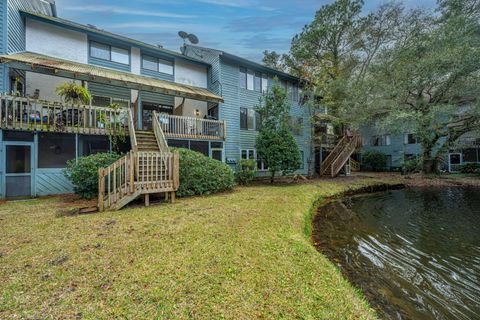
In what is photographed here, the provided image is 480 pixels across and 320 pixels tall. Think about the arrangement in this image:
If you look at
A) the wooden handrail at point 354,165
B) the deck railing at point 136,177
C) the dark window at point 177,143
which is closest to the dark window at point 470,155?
the wooden handrail at point 354,165

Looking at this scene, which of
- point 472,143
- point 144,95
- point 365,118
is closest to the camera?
point 144,95

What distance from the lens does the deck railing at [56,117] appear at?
324 inches

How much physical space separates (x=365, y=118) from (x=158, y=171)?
56.3 ft

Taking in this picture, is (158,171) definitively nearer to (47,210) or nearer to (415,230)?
(47,210)

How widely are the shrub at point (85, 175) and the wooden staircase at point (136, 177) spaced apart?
2.51ft

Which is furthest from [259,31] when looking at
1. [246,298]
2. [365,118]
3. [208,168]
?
[246,298]

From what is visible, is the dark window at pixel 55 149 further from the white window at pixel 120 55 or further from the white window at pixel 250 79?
the white window at pixel 250 79

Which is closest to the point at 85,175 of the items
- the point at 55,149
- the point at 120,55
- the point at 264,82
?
the point at 55,149

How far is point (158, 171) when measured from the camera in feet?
26.2

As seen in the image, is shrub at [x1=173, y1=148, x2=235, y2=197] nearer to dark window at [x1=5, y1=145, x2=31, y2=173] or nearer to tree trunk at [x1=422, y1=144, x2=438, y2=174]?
dark window at [x1=5, y1=145, x2=31, y2=173]

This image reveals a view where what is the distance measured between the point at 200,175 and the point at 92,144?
6364mm

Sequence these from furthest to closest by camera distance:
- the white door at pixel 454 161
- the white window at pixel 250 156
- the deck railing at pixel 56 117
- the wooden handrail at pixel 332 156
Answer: the white door at pixel 454 161, the wooden handrail at pixel 332 156, the white window at pixel 250 156, the deck railing at pixel 56 117

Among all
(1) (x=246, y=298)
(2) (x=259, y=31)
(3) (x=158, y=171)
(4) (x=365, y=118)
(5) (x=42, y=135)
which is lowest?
(1) (x=246, y=298)

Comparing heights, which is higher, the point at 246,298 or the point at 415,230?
the point at 246,298
